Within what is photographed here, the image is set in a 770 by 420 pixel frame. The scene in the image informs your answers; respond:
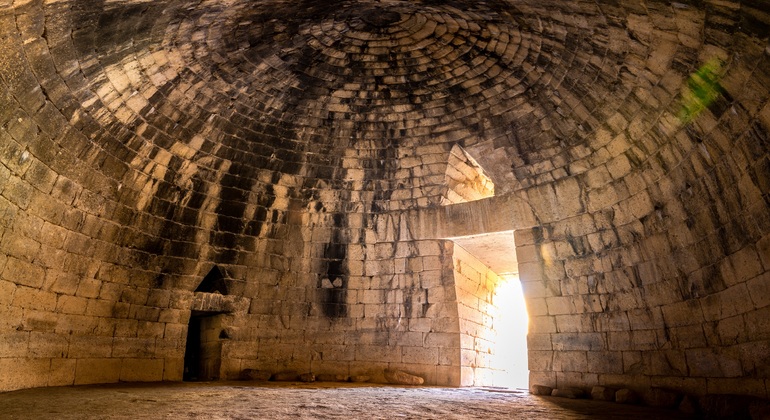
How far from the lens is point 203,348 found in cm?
947

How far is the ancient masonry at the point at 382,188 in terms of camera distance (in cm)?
583

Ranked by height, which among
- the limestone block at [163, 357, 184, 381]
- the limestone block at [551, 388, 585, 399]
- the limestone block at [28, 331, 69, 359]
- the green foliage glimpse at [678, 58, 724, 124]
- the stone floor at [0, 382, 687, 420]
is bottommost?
the limestone block at [551, 388, 585, 399]

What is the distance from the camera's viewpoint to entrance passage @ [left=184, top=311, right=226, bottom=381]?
906cm

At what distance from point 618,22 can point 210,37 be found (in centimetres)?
536

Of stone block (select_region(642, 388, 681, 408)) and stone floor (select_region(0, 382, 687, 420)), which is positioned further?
stone block (select_region(642, 388, 681, 408))

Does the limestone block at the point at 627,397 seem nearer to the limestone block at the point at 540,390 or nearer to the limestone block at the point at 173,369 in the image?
the limestone block at the point at 540,390

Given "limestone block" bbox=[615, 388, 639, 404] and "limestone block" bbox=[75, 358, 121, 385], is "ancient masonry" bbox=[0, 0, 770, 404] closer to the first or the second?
"limestone block" bbox=[75, 358, 121, 385]

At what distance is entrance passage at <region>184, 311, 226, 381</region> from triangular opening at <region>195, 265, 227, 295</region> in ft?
1.56

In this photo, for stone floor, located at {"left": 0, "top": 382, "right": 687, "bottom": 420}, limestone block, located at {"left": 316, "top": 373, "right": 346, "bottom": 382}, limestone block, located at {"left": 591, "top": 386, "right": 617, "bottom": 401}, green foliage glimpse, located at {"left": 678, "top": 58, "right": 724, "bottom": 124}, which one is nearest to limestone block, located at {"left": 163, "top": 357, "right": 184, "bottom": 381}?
stone floor, located at {"left": 0, "top": 382, "right": 687, "bottom": 420}

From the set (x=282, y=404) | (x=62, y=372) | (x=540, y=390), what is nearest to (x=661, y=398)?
(x=540, y=390)

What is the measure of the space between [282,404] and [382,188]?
537 centimetres

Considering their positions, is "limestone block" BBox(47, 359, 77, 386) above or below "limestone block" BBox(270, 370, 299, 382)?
above

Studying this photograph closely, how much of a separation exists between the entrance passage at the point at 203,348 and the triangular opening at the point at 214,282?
Answer: 47cm

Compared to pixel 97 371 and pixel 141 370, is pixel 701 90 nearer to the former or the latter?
pixel 141 370
